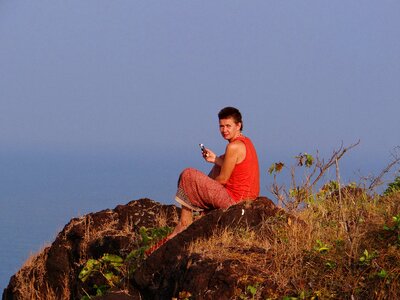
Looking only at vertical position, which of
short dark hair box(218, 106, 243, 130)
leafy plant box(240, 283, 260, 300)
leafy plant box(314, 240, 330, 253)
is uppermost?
short dark hair box(218, 106, 243, 130)

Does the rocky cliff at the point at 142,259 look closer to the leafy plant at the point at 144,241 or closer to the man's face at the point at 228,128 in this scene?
the leafy plant at the point at 144,241

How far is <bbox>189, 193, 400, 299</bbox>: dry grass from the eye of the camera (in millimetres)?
8461

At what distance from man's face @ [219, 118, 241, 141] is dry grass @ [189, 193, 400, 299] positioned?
7.15 feet

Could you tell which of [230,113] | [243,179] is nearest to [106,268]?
[243,179]

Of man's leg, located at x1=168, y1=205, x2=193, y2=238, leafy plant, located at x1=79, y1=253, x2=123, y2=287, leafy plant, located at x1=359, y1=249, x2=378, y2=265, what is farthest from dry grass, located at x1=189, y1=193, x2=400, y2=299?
leafy plant, located at x1=79, y1=253, x2=123, y2=287

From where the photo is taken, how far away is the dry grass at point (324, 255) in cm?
846

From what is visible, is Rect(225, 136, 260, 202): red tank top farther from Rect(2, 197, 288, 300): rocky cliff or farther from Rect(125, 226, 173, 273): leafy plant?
Rect(125, 226, 173, 273): leafy plant

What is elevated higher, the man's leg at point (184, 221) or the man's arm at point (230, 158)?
the man's arm at point (230, 158)

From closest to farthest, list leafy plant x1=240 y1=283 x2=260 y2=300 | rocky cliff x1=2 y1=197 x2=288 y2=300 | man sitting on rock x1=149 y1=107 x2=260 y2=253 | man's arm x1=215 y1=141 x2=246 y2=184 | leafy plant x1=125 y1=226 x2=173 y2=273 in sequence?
leafy plant x1=240 y1=283 x2=260 y2=300 < rocky cliff x1=2 y1=197 x2=288 y2=300 < leafy plant x1=125 y1=226 x2=173 y2=273 < man sitting on rock x1=149 y1=107 x2=260 y2=253 < man's arm x1=215 y1=141 x2=246 y2=184

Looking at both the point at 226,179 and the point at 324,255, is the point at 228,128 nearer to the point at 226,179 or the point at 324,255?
the point at 226,179

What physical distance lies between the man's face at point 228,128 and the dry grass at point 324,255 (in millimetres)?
2180

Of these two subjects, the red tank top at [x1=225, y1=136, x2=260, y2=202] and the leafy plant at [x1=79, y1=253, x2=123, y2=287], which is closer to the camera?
the leafy plant at [x1=79, y1=253, x2=123, y2=287]

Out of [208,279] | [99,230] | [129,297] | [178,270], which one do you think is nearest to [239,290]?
[208,279]

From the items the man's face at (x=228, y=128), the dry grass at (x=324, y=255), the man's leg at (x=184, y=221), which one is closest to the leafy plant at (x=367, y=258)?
the dry grass at (x=324, y=255)
